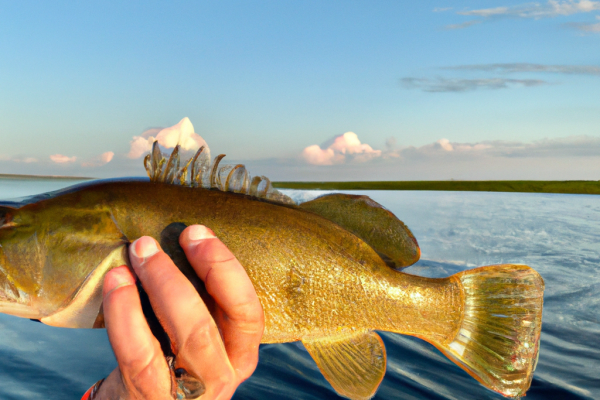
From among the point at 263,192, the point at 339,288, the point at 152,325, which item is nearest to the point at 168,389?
the point at 152,325

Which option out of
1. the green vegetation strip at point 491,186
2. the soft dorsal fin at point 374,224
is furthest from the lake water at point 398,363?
the green vegetation strip at point 491,186

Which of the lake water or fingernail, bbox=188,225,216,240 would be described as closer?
fingernail, bbox=188,225,216,240

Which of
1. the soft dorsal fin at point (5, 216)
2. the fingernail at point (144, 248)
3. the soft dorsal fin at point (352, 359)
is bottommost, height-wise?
the soft dorsal fin at point (352, 359)

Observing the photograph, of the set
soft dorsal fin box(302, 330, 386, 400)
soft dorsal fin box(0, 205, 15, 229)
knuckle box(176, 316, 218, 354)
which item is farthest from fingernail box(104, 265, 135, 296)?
soft dorsal fin box(302, 330, 386, 400)

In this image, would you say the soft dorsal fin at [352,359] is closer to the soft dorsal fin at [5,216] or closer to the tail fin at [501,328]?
the tail fin at [501,328]

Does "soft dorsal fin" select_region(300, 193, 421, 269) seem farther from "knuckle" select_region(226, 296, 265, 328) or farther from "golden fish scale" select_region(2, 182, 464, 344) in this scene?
"knuckle" select_region(226, 296, 265, 328)

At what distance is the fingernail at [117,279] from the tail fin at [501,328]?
1879 millimetres

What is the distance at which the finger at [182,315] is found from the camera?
1.73 meters

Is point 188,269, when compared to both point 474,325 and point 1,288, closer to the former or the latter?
point 1,288

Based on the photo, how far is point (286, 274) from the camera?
6.59 ft

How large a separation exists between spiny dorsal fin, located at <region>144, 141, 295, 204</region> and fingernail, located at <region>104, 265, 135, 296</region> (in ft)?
1.91

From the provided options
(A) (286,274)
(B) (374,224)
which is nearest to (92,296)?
(A) (286,274)

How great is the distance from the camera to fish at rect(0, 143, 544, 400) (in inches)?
77.4

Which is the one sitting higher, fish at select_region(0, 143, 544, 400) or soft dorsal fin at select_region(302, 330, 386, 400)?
fish at select_region(0, 143, 544, 400)
